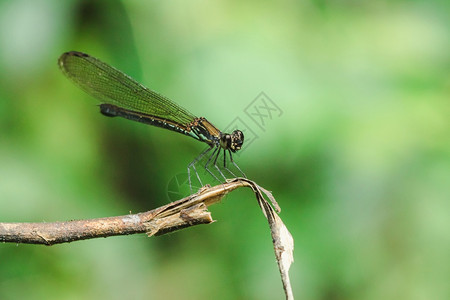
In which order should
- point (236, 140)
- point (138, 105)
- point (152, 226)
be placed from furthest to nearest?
point (138, 105) < point (236, 140) < point (152, 226)

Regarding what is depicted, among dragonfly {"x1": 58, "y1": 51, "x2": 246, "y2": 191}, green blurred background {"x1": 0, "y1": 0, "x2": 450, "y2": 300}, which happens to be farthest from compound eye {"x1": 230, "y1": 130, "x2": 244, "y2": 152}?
green blurred background {"x1": 0, "y1": 0, "x2": 450, "y2": 300}

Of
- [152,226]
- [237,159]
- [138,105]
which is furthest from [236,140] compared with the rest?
[152,226]

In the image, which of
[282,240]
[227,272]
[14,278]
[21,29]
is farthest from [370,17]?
[14,278]

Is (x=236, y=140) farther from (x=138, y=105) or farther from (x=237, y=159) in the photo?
(x=138, y=105)

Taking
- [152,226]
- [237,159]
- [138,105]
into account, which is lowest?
[152,226]

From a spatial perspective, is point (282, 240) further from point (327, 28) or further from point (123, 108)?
point (327, 28)

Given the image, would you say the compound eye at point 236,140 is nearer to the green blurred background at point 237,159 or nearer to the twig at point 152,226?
the green blurred background at point 237,159

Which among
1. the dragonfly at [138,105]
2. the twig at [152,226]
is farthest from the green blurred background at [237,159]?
the twig at [152,226]
